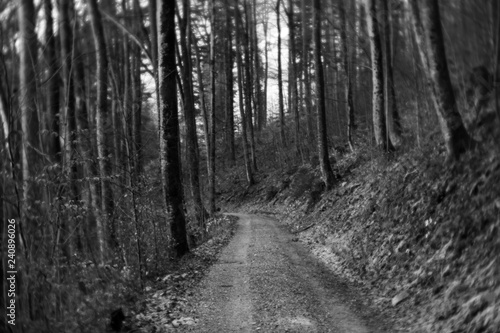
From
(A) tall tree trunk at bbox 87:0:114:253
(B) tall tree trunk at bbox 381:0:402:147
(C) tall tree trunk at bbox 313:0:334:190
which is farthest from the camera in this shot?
(C) tall tree trunk at bbox 313:0:334:190

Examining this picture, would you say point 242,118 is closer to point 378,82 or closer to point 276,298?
point 378,82

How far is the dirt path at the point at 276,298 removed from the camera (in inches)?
217

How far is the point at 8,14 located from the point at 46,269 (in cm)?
235

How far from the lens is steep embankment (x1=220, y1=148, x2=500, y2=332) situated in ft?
15.3

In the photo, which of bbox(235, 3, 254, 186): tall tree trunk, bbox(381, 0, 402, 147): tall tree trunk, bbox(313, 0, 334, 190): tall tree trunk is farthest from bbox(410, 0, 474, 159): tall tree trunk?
bbox(235, 3, 254, 186): tall tree trunk

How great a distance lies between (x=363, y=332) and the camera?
5145 mm

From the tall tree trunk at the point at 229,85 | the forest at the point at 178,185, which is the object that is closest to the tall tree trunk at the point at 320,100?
the forest at the point at 178,185

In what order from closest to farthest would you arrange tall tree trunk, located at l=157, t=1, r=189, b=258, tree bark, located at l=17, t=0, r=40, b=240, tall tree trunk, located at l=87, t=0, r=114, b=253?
1. tree bark, located at l=17, t=0, r=40, b=240
2. tall tree trunk, located at l=157, t=1, r=189, b=258
3. tall tree trunk, located at l=87, t=0, r=114, b=253

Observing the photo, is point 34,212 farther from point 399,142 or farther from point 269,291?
point 399,142

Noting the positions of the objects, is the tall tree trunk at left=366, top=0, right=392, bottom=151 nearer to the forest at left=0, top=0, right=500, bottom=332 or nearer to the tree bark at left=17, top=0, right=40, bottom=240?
the forest at left=0, top=0, right=500, bottom=332

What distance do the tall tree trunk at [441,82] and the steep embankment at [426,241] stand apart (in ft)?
1.23

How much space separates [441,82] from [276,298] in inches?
173

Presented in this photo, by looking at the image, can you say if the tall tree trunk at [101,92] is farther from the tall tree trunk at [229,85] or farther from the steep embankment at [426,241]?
the tall tree trunk at [229,85]

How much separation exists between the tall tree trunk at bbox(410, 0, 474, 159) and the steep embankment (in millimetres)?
375
